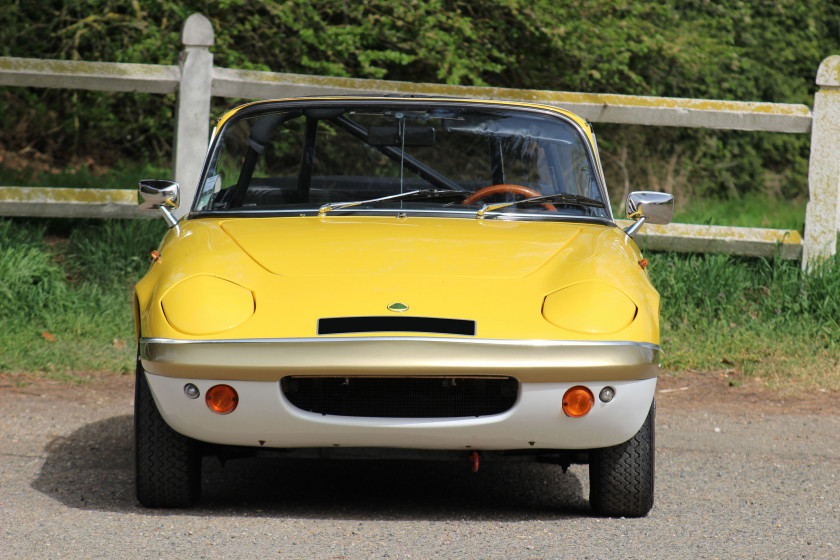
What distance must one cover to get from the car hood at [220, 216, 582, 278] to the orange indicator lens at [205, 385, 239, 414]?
48cm

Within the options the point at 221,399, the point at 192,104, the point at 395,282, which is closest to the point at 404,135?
the point at 395,282

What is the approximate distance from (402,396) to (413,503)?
693mm

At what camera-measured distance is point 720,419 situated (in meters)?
5.74

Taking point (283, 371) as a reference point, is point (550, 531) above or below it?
below

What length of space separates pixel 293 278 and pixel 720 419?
3.03 m

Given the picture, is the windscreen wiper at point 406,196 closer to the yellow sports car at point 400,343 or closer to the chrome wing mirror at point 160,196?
the yellow sports car at point 400,343

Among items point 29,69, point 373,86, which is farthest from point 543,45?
point 29,69

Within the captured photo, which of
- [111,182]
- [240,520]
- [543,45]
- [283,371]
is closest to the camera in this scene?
[283,371]

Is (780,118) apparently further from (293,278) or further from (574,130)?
(293,278)

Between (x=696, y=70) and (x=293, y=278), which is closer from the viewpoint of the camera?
(x=293, y=278)

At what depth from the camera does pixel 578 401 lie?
3.39 metres

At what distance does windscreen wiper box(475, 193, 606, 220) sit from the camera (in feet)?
14.3

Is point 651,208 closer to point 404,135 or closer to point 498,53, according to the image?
point 404,135

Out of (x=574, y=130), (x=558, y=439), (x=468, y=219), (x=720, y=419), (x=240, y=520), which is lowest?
(x=720, y=419)
